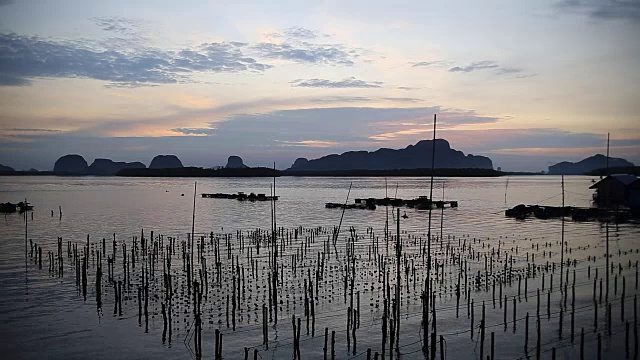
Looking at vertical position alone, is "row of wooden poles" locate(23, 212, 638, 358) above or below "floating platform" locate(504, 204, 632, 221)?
below

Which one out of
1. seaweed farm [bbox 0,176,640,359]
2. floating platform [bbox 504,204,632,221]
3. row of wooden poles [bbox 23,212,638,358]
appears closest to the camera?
row of wooden poles [bbox 23,212,638,358]

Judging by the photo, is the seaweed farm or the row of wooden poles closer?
the row of wooden poles

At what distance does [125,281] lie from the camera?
63.7 ft

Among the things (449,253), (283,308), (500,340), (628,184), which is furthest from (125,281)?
(628,184)

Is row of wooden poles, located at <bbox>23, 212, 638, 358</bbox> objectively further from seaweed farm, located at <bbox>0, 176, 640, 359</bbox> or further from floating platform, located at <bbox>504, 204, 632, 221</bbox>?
floating platform, located at <bbox>504, 204, 632, 221</bbox>

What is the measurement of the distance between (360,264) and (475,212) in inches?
1378

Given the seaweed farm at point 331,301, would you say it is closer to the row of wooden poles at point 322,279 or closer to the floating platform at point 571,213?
the row of wooden poles at point 322,279

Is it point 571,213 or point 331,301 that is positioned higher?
point 571,213

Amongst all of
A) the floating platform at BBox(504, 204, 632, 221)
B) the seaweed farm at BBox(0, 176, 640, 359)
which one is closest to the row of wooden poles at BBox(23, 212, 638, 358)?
the seaweed farm at BBox(0, 176, 640, 359)

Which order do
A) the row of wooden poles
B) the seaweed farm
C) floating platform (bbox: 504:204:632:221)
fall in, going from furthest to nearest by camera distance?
floating platform (bbox: 504:204:632:221)
the seaweed farm
the row of wooden poles

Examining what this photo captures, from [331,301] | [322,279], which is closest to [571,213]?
[322,279]

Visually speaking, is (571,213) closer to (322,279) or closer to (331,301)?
(322,279)

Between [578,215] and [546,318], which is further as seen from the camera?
[578,215]

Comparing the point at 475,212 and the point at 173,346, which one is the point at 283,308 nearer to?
the point at 173,346
